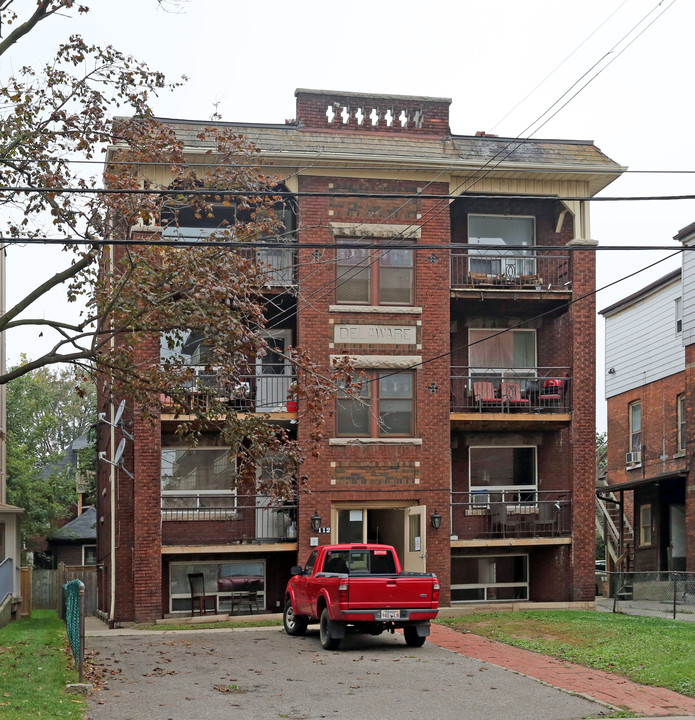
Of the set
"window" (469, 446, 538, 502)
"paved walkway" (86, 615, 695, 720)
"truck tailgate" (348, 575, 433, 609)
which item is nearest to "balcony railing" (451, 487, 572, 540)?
"window" (469, 446, 538, 502)

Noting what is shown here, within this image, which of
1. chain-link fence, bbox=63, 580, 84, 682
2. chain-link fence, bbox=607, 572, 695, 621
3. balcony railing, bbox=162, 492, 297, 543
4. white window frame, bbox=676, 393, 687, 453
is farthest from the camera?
white window frame, bbox=676, 393, 687, 453

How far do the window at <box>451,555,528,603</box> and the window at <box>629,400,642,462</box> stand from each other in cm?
991

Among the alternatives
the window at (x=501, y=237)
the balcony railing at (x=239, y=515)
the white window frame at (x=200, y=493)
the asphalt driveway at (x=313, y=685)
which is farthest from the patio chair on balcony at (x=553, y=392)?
the asphalt driveway at (x=313, y=685)

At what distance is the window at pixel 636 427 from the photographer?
37688mm

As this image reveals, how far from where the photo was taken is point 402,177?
27.3m

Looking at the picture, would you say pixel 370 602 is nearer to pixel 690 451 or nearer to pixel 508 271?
pixel 508 271

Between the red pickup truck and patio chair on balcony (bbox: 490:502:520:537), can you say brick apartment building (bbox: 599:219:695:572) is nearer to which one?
patio chair on balcony (bbox: 490:502:520:537)

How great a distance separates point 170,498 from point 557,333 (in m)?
11.1

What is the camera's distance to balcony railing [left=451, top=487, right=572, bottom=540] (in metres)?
→ 27.9

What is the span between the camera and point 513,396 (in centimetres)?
2819

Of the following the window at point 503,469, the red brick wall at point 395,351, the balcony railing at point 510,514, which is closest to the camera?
the red brick wall at point 395,351

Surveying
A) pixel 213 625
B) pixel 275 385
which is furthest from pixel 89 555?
pixel 213 625

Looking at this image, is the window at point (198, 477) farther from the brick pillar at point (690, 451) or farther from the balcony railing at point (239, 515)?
the brick pillar at point (690, 451)

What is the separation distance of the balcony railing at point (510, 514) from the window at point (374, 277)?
5506 mm
